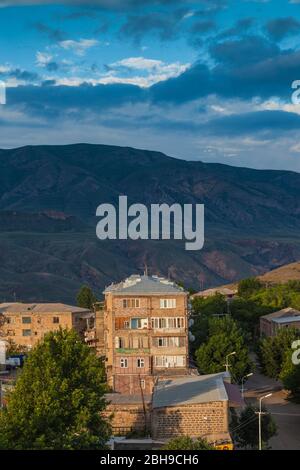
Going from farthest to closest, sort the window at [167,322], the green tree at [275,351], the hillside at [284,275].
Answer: the hillside at [284,275], the green tree at [275,351], the window at [167,322]

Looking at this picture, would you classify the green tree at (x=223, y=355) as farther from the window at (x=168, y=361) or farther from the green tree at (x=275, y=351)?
the window at (x=168, y=361)

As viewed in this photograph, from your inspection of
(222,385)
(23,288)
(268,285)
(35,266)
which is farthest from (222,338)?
(35,266)

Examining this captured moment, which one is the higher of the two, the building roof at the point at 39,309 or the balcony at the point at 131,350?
the building roof at the point at 39,309

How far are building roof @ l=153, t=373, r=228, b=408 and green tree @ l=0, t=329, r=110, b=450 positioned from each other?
176 inches

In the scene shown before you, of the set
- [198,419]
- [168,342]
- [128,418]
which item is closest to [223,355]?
[168,342]

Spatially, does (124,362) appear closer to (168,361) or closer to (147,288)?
(168,361)

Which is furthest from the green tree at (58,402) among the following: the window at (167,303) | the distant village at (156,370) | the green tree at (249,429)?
the window at (167,303)

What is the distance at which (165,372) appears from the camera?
5816cm

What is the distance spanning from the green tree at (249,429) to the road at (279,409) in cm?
137

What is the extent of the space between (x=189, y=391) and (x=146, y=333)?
42.2 feet

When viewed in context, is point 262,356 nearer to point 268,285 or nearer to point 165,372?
point 165,372

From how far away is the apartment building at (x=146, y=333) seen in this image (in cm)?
5834

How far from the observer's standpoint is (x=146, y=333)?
58.8 m

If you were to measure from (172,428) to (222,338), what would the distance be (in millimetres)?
23913
